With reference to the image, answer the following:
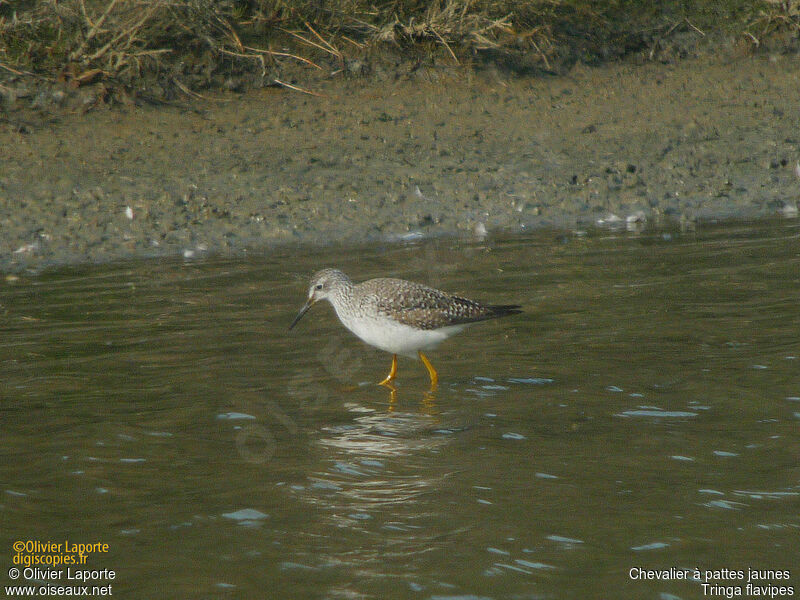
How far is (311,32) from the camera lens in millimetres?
14047

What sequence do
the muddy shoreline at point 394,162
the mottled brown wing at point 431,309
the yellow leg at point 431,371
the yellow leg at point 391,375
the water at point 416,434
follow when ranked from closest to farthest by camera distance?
the water at point 416,434 < the yellow leg at point 431,371 < the mottled brown wing at point 431,309 < the yellow leg at point 391,375 < the muddy shoreline at point 394,162

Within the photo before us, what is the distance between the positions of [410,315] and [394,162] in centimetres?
557

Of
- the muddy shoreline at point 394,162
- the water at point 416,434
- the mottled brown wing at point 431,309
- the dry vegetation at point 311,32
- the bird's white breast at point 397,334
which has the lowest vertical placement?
the water at point 416,434

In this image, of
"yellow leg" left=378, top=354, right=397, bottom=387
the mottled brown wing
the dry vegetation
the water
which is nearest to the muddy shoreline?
the dry vegetation

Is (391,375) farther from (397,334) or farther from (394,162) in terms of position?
(394,162)

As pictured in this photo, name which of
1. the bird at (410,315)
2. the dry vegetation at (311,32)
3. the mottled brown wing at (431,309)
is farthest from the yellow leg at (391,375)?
the dry vegetation at (311,32)

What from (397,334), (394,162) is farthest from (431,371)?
(394,162)

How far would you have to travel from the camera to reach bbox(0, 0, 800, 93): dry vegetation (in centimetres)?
1265

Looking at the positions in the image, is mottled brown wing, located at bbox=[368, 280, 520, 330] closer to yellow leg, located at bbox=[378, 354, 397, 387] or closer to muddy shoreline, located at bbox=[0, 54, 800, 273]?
yellow leg, located at bbox=[378, 354, 397, 387]

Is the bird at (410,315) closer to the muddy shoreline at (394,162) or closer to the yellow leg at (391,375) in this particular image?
the yellow leg at (391,375)

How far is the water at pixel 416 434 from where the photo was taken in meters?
4.50

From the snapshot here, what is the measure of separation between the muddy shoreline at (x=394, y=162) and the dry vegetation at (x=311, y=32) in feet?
1.36

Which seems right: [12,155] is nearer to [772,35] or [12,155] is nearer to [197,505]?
[197,505]

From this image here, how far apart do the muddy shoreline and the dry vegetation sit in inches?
16.3
